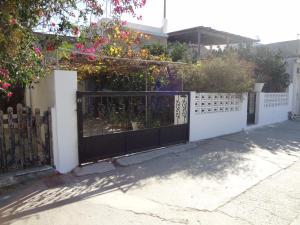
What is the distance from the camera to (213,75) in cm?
912

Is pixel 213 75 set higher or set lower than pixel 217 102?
higher

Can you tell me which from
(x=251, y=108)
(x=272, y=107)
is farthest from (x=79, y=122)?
(x=272, y=107)

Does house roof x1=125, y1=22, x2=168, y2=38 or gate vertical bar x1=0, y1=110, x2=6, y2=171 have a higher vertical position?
house roof x1=125, y1=22, x2=168, y2=38

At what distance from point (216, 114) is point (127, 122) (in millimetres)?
3217

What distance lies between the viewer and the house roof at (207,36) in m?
15.9

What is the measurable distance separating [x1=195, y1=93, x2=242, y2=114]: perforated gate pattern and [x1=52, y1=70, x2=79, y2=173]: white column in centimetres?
415

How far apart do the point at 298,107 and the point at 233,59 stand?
9.17 meters

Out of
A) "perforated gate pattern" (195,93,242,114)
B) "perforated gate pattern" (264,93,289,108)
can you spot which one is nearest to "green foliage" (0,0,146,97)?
"perforated gate pattern" (195,93,242,114)

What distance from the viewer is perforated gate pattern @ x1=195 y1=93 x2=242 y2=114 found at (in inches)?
→ 335

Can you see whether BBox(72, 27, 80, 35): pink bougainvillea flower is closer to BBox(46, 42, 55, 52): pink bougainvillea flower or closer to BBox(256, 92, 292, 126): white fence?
BBox(46, 42, 55, 52): pink bougainvillea flower

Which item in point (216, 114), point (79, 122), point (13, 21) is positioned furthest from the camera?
point (216, 114)

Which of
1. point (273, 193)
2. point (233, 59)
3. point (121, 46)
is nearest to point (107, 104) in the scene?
point (121, 46)

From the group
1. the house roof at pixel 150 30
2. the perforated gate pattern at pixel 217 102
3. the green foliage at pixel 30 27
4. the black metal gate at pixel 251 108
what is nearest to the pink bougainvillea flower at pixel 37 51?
the green foliage at pixel 30 27

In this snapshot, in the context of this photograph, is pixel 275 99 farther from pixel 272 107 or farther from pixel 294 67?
pixel 294 67
